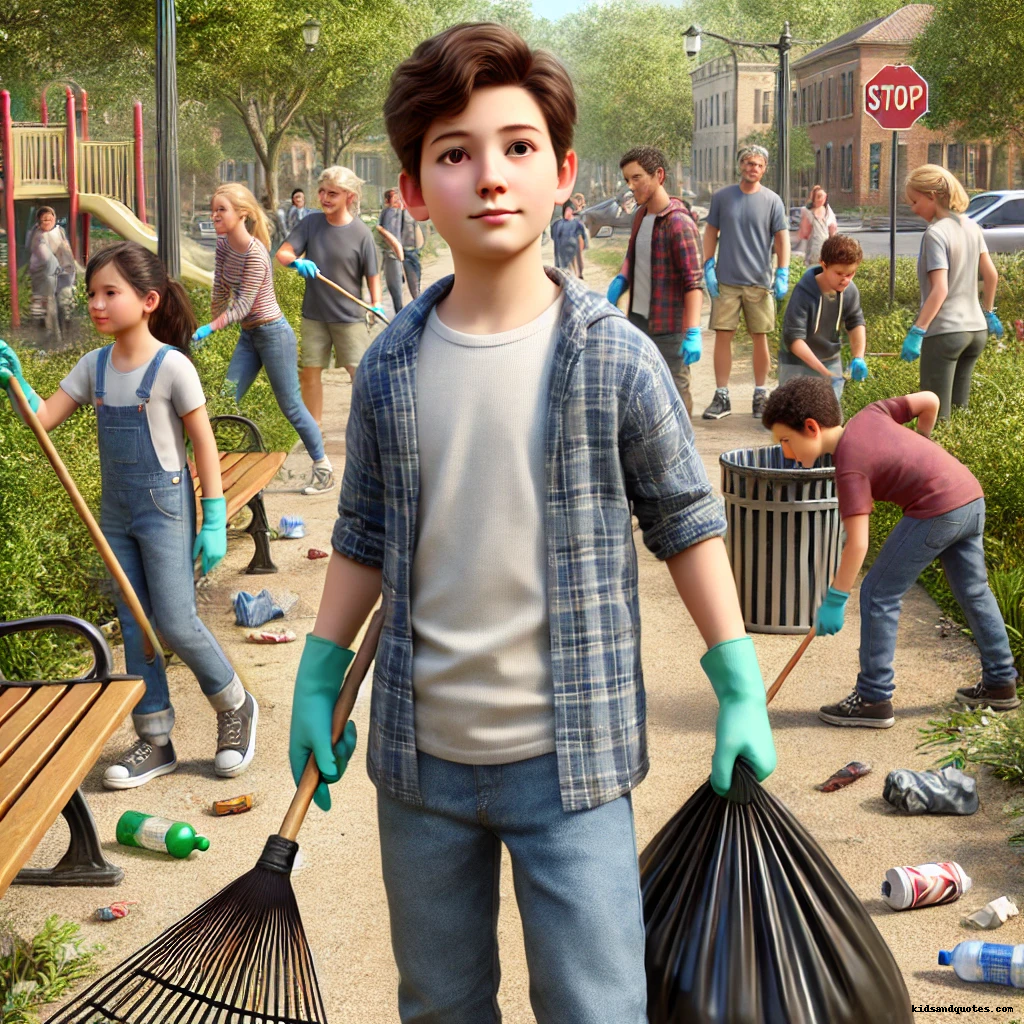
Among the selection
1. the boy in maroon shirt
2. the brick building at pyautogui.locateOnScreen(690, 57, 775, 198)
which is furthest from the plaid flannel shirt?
the brick building at pyautogui.locateOnScreen(690, 57, 775, 198)

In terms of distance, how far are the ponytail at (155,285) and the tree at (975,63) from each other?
127ft

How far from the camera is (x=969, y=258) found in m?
7.79

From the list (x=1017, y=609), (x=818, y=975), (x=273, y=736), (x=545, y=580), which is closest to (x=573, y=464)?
(x=545, y=580)

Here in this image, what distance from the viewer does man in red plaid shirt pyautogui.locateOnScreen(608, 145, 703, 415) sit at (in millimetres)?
8039

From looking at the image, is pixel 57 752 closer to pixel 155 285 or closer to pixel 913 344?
pixel 155 285

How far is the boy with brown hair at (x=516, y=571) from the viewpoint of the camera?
2021 millimetres

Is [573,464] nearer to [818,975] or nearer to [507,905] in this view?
[818,975]

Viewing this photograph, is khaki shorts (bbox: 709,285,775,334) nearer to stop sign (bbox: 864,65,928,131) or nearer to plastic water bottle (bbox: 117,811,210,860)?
stop sign (bbox: 864,65,928,131)

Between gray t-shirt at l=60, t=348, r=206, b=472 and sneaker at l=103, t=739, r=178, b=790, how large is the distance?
38.6 inches

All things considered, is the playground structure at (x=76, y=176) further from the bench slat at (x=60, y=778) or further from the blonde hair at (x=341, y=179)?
the bench slat at (x=60, y=778)

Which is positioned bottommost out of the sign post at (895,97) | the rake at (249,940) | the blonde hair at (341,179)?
the rake at (249,940)

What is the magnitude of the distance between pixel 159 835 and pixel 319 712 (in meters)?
2.16

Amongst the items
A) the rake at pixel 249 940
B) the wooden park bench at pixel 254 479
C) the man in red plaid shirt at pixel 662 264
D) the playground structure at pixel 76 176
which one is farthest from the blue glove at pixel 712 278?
the rake at pixel 249 940

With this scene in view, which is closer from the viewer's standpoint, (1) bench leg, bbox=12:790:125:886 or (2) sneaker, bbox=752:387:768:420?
(1) bench leg, bbox=12:790:125:886
